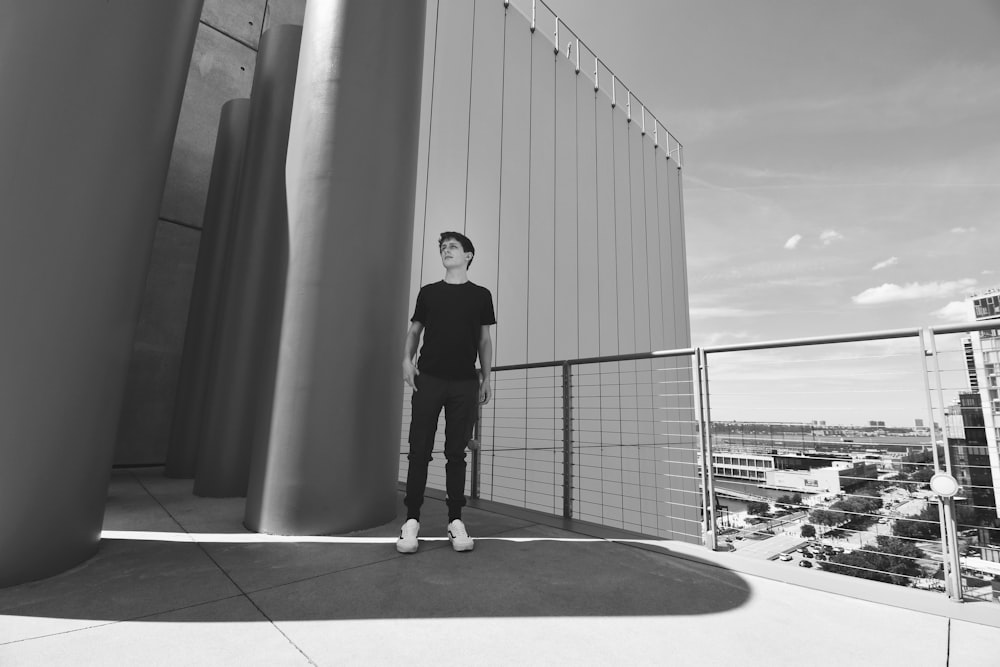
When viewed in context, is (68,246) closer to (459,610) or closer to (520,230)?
(459,610)

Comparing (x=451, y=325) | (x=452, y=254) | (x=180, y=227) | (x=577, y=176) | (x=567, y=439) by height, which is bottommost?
(x=567, y=439)

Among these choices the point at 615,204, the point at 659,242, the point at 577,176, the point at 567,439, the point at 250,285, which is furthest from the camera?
the point at 659,242

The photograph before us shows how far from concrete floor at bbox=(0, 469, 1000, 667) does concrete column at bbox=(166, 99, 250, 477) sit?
139cm

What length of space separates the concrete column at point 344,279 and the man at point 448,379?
248 millimetres

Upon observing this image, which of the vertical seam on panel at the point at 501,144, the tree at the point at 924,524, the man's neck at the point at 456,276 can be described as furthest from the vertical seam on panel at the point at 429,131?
the tree at the point at 924,524

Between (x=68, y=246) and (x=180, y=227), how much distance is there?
2851mm

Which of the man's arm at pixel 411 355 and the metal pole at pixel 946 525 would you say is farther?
the man's arm at pixel 411 355

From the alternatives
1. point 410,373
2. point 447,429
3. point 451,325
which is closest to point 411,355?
point 410,373

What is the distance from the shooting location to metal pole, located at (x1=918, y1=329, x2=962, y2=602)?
1190mm

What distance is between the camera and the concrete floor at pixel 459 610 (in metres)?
0.87

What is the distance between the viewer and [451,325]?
64.7 inches

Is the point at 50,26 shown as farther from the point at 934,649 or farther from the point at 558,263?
the point at 558,263

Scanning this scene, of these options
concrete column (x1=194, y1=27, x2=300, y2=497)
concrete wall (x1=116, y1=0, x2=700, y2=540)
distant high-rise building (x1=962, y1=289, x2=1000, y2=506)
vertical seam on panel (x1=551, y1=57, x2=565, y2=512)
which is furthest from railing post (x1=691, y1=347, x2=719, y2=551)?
vertical seam on panel (x1=551, y1=57, x2=565, y2=512)

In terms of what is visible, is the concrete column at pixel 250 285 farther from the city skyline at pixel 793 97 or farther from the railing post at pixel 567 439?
the city skyline at pixel 793 97
